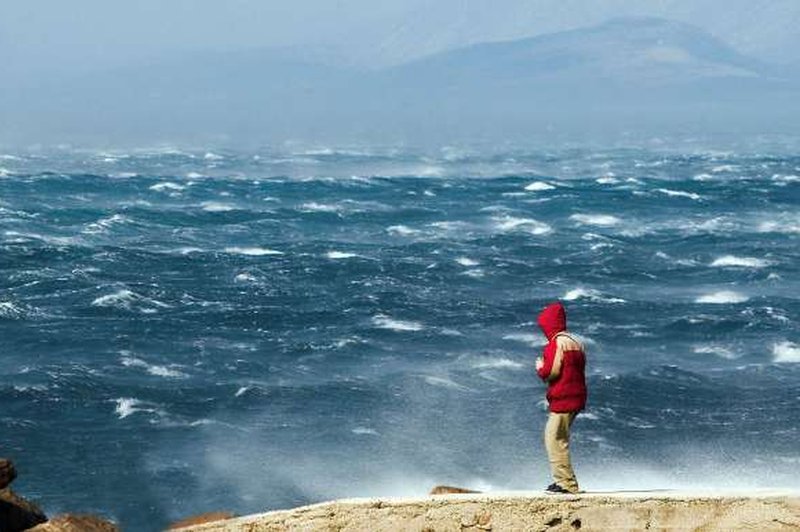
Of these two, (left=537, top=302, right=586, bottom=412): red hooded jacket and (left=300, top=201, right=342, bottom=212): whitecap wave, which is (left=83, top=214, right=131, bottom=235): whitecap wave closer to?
(left=300, top=201, right=342, bottom=212): whitecap wave

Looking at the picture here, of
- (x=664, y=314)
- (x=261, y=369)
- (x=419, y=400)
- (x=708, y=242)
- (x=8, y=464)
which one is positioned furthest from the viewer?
(x=708, y=242)

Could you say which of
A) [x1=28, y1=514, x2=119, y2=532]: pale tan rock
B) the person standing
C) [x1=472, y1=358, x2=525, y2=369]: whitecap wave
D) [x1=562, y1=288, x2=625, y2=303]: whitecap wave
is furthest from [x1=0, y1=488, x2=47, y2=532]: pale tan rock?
[x1=562, y1=288, x2=625, y2=303]: whitecap wave

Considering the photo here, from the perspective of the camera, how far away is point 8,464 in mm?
18969

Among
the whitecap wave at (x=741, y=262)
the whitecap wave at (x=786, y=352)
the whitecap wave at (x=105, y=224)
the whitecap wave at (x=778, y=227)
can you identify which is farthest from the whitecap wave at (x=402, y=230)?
the whitecap wave at (x=786, y=352)

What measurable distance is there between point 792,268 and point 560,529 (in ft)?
189

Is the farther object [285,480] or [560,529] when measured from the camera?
[285,480]

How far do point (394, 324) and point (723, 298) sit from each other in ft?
54.5

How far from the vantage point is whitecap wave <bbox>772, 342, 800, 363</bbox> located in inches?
1826

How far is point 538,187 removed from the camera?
411ft

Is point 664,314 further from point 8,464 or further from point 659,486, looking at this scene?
point 8,464

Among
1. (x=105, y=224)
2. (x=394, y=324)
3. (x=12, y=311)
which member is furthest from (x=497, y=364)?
(x=105, y=224)

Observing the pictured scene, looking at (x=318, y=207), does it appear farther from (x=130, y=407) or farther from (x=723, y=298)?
(x=130, y=407)

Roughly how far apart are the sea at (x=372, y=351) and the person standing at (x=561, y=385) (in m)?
2.86

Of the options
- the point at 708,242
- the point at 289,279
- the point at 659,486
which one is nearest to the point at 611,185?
the point at 708,242
